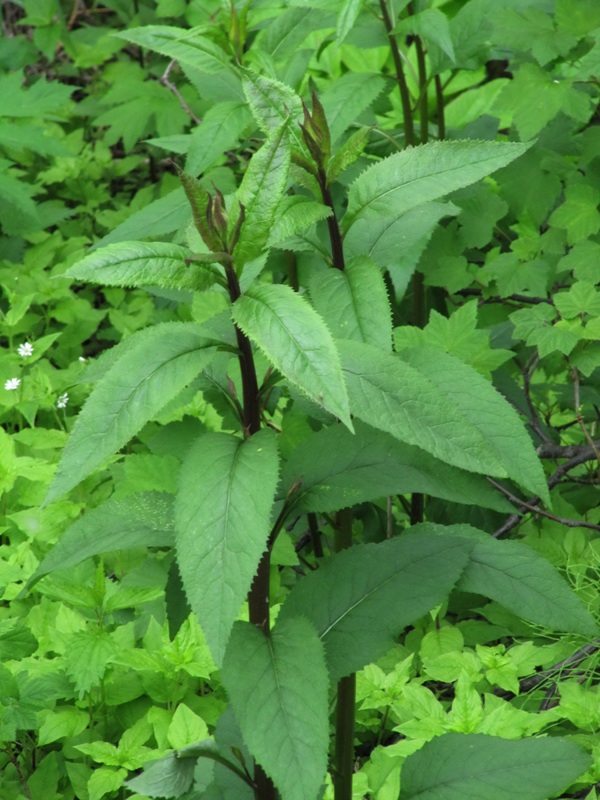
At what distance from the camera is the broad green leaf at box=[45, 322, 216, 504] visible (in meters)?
1.09

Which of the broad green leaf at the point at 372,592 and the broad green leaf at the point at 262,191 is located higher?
the broad green leaf at the point at 262,191

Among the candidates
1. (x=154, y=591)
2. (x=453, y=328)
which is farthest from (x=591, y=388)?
(x=154, y=591)

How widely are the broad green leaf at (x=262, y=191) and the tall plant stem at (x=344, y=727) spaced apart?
1.72 feet

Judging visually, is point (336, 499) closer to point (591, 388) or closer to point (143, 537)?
point (143, 537)

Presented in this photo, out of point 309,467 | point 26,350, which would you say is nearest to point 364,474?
point 309,467

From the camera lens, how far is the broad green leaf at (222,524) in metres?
1.04

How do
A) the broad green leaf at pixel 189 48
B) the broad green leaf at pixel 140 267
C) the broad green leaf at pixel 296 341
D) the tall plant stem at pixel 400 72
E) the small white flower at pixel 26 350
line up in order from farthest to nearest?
the small white flower at pixel 26 350 < the tall plant stem at pixel 400 72 < the broad green leaf at pixel 189 48 < the broad green leaf at pixel 140 267 < the broad green leaf at pixel 296 341

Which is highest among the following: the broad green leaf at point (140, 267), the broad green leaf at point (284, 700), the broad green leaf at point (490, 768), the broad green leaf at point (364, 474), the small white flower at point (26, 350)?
the broad green leaf at point (140, 267)

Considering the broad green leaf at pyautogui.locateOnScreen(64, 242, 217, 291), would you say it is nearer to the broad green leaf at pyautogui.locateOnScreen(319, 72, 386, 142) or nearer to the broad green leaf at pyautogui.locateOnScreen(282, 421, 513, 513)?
the broad green leaf at pyautogui.locateOnScreen(282, 421, 513, 513)

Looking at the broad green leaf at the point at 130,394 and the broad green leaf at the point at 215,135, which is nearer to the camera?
the broad green leaf at the point at 130,394

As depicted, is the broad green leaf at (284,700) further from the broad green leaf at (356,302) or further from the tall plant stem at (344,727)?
the broad green leaf at (356,302)

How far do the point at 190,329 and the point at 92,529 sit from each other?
32 cm

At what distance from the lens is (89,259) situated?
1.11 metres

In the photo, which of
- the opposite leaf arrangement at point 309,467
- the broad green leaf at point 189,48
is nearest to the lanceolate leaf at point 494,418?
the opposite leaf arrangement at point 309,467
